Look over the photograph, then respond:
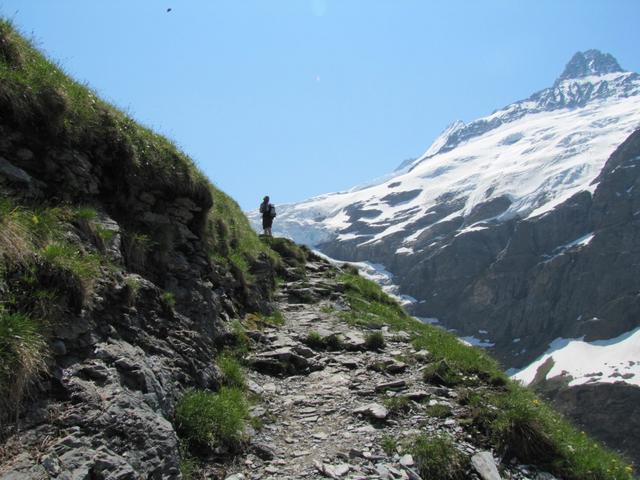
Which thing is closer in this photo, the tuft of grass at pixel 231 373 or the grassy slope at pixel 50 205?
the grassy slope at pixel 50 205

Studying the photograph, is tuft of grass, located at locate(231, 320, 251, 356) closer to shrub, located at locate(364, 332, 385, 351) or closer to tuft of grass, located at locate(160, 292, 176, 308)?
tuft of grass, located at locate(160, 292, 176, 308)

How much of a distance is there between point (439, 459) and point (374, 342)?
704 centimetres

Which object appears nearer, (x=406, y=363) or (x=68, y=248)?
(x=68, y=248)

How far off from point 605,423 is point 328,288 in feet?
541

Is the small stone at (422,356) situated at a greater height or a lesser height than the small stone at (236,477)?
greater

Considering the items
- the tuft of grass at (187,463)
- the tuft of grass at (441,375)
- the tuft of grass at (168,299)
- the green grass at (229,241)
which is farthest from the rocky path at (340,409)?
the green grass at (229,241)

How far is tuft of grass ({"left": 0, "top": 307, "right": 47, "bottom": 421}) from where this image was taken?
601 cm

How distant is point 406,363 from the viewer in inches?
573

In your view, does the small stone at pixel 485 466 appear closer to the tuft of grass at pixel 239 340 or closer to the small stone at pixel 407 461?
the small stone at pixel 407 461

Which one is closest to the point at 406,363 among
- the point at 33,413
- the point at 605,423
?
the point at 33,413

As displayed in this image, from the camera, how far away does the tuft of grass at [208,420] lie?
8.71 m

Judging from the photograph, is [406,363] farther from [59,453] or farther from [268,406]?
[59,453]

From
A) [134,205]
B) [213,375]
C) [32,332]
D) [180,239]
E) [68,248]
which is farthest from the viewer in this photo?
[180,239]

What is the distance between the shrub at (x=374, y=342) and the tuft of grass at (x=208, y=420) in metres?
6.77
